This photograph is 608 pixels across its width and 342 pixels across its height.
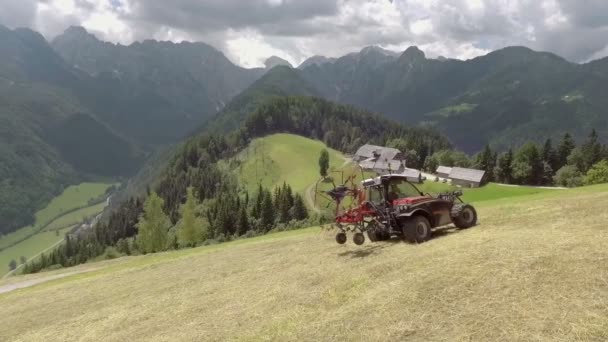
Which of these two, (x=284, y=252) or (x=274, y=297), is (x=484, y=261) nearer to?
(x=274, y=297)

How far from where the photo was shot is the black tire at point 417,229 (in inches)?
797

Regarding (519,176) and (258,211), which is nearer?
(258,211)

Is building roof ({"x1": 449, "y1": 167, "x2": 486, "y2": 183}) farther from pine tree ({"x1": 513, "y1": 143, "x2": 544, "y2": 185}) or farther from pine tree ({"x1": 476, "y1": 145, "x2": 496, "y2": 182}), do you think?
pine tree ({"x1": 513, "y1": 143, "x2": 544, "y2": 185})

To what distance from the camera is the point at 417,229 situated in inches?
803

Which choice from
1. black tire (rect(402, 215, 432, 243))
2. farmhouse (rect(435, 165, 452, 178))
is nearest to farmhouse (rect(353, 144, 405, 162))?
farmhouse (rect(435, 165, 452, 178))

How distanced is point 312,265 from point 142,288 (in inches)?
437

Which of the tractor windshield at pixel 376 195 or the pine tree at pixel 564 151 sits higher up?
the pine tree at pixel 564 151

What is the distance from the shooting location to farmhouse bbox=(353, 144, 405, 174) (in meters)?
157

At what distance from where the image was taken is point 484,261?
48.6 feet

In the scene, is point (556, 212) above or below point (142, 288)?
above

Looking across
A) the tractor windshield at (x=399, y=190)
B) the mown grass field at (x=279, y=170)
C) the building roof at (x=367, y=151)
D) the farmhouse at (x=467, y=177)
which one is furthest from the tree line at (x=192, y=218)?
the tractor windshield at (x=399, y=190)

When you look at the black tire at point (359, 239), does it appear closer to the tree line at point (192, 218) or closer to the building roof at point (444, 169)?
the tree line at point (192, 218)

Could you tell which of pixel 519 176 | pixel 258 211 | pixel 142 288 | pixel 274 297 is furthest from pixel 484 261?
pixel 519 176

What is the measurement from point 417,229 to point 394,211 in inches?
59.1
